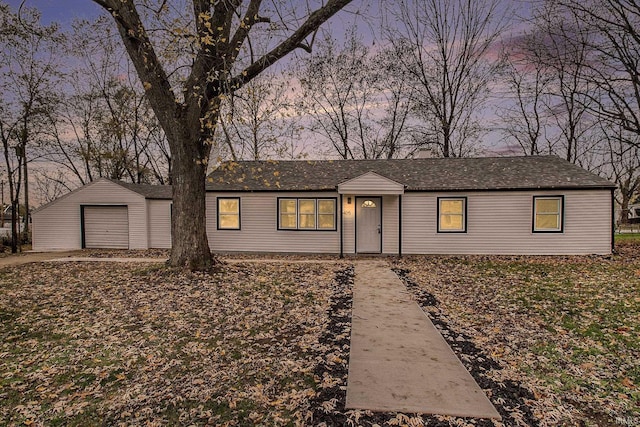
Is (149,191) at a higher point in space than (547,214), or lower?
higher

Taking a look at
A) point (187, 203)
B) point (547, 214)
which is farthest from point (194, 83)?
point (547, 214)

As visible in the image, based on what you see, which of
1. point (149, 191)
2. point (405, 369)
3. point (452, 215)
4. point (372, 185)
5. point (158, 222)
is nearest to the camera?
point (405, 369)

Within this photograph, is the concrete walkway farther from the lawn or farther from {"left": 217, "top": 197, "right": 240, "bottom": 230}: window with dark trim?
{"left": 217, "top": 197, "right": 240, "bottom": 230}: window with dark trim

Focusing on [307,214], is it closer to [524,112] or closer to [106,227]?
[106,227]

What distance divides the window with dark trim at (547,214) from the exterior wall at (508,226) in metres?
0.17

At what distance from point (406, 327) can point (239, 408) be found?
124 inches

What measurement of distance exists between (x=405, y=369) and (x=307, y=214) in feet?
36.5

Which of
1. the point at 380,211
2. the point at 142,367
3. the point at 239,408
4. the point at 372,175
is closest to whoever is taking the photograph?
the point at 239,408

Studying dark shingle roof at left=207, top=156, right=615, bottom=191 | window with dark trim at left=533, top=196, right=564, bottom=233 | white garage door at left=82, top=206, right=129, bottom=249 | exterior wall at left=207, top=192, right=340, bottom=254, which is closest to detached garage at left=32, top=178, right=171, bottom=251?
white garage door at left=82, top=206, right=129, bottom=249

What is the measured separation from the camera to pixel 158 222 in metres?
16.2

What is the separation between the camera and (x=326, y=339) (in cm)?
507

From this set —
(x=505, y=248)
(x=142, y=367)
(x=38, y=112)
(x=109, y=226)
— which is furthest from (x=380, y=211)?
(x=38, y=112)

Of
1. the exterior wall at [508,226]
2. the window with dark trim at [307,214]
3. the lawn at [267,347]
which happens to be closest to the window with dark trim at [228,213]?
the window with dark trim at [307,214]

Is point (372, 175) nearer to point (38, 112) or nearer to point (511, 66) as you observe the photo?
point (511, 66)
